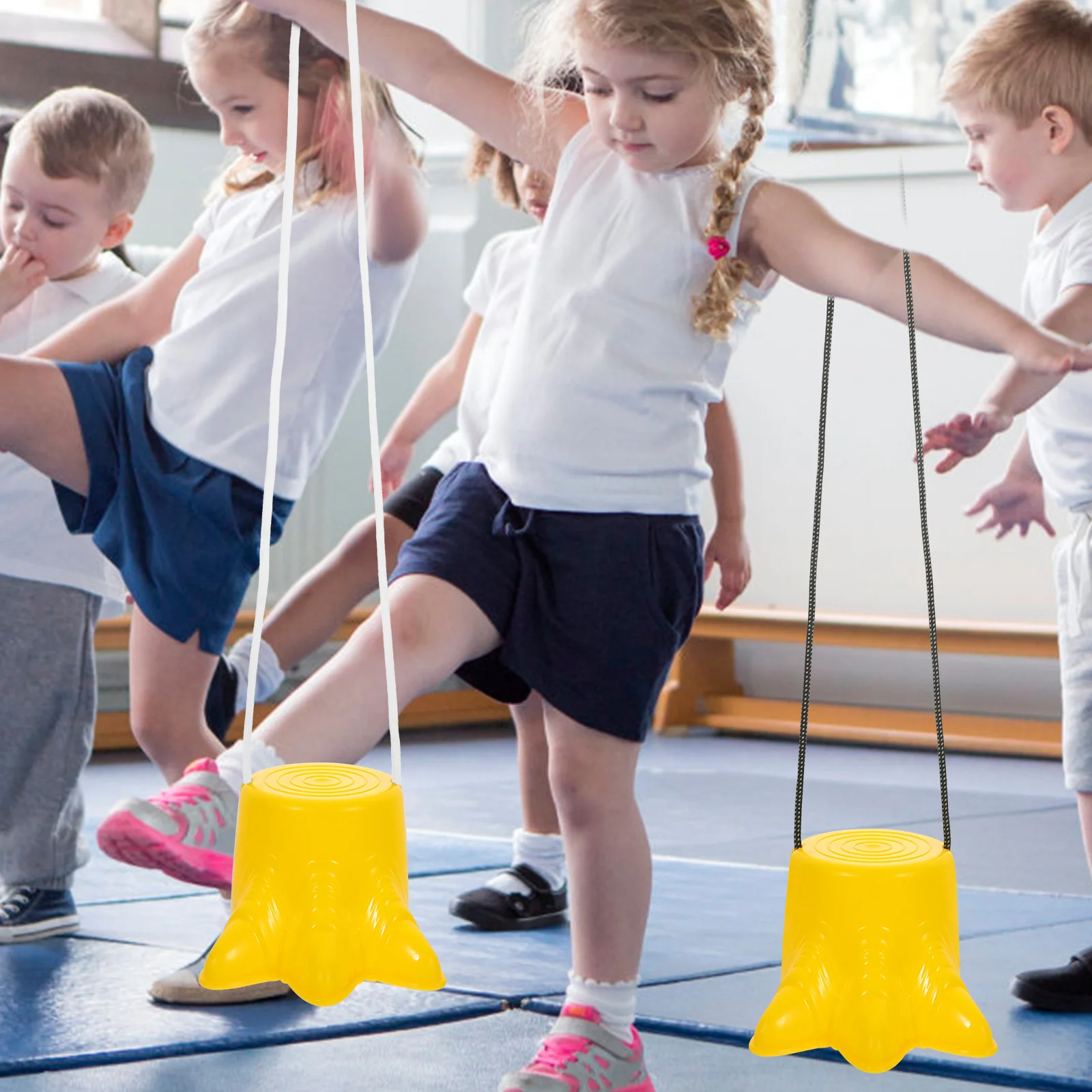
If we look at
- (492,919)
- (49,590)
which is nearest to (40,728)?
(49,590)

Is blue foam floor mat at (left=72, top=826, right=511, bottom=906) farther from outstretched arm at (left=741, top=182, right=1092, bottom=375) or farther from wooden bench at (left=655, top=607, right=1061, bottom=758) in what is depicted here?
wooden bench at (left=655, top=607, right=1061, bottom=758)

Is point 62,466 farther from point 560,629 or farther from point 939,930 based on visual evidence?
point 939,930

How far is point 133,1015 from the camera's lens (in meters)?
1.65

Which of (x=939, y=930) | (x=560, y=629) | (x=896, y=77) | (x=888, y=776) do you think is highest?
(x=896, y=77)

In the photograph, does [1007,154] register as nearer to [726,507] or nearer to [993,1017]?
[726,507]

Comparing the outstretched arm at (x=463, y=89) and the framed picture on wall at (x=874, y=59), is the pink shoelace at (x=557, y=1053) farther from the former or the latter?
the framed picture on wall at (x=874, y=59)

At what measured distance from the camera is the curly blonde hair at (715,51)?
1.48 metres

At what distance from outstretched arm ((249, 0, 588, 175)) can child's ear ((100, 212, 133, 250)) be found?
659 mm

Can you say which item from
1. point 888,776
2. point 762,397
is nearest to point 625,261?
point 888,776

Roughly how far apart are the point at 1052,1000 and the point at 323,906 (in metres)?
0.98

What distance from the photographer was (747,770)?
12.0 feet

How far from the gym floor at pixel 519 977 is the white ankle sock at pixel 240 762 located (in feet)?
0.90

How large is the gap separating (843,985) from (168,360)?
118 centimetres

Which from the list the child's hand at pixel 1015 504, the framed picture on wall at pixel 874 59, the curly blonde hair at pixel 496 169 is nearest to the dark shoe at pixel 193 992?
the child's hand at pixel 1015 504
